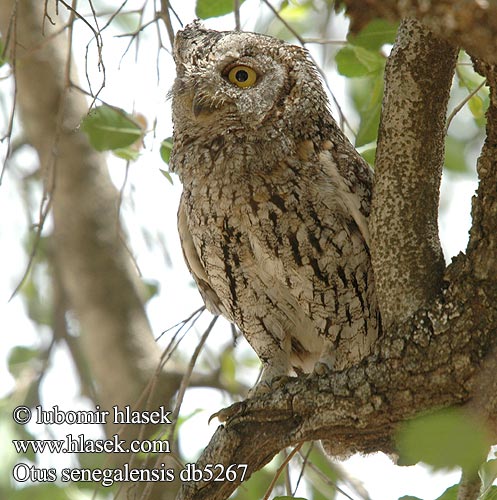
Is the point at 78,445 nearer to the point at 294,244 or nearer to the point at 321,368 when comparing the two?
the point at 321,368

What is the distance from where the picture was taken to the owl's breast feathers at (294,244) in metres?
2.14

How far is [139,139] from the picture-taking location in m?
2.51

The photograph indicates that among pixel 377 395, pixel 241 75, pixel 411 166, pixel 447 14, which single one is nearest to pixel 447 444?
pixel 447 14

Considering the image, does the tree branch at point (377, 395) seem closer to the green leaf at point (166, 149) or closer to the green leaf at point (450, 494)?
the green leaf at point (450, 494)

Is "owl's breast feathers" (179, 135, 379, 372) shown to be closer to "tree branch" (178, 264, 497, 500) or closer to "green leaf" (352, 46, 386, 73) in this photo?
"green leaf" (352, 46, 386, 73)

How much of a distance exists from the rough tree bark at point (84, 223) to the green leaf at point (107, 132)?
3.10 ft

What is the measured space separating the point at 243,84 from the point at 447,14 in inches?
53.7

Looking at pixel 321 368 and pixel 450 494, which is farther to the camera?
pixel 321 368

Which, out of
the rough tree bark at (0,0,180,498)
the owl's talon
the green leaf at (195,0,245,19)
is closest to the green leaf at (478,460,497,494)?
the owl's talon

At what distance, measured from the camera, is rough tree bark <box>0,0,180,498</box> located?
3344mm

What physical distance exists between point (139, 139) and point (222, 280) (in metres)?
0.56

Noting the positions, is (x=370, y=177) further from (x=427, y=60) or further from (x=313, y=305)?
(x=427, y=60)

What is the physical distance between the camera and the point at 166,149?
2.53 meters

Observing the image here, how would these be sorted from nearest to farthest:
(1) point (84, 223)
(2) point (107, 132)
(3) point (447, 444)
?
(3) point (447, 444) < (2) point (107, 132) < (1) point (84, 223)
